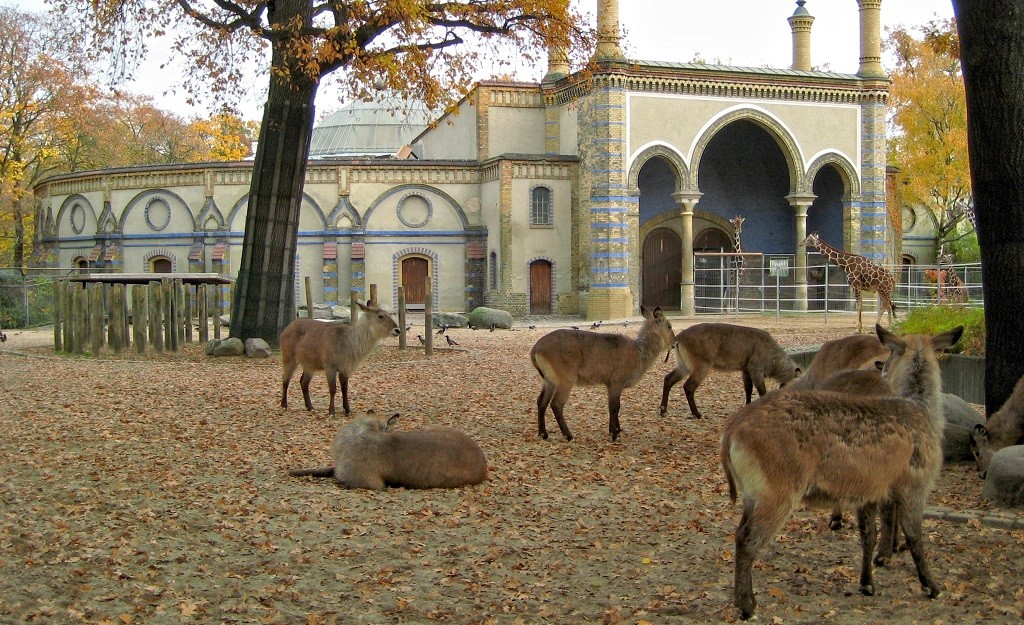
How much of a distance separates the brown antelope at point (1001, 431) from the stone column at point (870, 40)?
3415 centimetres

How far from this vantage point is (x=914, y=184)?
47.9 m

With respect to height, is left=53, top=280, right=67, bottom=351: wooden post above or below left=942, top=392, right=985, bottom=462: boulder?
above

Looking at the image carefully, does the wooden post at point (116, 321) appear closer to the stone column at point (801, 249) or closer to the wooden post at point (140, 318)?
the wooden post at point (140, 318)

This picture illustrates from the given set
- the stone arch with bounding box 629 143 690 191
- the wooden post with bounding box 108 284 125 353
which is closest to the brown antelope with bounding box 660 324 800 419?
the wooden post with bounding box 108 284 125 353

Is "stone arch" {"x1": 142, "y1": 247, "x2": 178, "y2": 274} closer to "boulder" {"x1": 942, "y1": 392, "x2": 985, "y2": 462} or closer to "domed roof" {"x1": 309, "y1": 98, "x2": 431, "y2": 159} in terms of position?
"domed roof" {"x1": 309, "y1": 98, "x2": 431, "y2": 159}

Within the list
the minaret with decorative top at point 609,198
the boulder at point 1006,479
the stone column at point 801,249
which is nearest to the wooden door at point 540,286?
the minaret with decorative top at point 609,198

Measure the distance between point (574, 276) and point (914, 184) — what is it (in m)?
18.8

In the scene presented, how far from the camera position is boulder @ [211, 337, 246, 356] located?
63.4 feet

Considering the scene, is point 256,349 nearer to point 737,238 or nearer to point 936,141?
point 737,238

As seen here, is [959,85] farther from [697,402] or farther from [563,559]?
[563,559]

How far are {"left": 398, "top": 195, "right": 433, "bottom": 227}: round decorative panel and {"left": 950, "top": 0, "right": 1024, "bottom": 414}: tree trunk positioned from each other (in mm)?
31686

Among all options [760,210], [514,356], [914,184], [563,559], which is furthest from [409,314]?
[563,559]

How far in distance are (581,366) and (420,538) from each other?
408 centimetres

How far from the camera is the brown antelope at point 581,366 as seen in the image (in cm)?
1049
